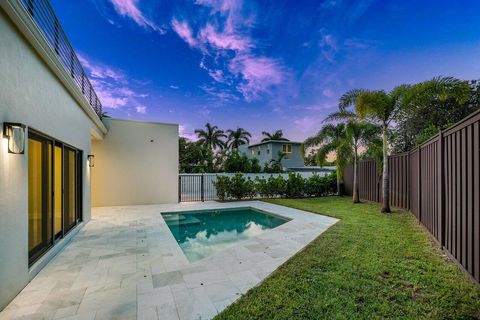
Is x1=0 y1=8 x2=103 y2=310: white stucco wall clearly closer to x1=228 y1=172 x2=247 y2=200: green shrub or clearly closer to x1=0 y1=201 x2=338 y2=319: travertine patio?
x1=0 y1=201 x2=338 y2=319: travertine patio

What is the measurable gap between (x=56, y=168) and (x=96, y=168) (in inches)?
233

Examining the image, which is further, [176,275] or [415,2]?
[415,2]

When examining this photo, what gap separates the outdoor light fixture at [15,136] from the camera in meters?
2.82

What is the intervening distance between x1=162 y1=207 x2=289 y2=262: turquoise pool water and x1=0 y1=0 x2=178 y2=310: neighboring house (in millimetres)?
2553

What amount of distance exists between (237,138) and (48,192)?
2826 cm

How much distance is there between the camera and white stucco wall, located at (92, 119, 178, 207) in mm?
10211

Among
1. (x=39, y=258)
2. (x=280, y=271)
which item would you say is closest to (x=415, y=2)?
(x=280, y=271)

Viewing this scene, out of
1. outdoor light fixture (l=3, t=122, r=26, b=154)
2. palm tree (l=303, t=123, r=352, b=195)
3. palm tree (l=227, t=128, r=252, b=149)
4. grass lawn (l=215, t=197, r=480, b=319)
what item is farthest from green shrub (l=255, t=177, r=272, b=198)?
palm tree (l=227, t=128, r=252, b=149)

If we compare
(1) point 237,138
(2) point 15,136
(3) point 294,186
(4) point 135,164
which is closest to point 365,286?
(2) point 15,136

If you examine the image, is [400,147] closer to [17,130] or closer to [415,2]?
[415,2]

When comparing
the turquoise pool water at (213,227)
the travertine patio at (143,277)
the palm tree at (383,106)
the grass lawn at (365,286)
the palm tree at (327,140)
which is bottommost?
the turquoise pool water at (213,227)

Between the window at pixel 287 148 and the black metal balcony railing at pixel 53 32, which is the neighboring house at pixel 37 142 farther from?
the window at pixel 287 148

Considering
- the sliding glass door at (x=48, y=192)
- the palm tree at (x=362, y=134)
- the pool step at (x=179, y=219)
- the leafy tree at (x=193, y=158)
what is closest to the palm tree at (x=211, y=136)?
the leafy tree at (x=193, y=158)

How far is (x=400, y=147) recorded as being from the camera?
1803cm
